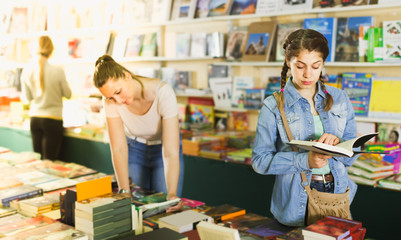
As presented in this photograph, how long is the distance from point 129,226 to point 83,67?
473cm

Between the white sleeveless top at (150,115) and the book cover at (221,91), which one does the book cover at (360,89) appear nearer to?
the book cover at (221,91)

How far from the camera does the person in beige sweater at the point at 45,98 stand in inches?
187

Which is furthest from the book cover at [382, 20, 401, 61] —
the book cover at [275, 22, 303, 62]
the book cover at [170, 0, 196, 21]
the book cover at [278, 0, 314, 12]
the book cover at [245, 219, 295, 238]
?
the book cover at [170, 0, 196, 21]

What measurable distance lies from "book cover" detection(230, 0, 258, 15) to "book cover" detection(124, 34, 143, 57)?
140 cm

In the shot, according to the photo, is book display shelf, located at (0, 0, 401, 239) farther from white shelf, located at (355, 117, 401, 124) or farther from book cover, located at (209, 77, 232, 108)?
book cover, located at (209, 77, 232, 108)

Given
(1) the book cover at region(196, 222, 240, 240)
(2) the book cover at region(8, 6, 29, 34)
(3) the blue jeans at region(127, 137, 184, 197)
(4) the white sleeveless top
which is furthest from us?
(2) the book cover at region(8, 6, 29, 34)

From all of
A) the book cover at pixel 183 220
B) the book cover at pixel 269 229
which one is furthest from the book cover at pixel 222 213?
the book cover at pixel 269 229

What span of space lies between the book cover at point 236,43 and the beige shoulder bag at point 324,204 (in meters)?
2.39

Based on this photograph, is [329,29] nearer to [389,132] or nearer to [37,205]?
[389,132]

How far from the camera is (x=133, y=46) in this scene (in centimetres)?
513

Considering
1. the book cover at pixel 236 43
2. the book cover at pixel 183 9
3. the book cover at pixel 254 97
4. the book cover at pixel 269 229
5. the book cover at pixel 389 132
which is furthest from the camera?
the book cover at pixel 183 9

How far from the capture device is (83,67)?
20.1ft

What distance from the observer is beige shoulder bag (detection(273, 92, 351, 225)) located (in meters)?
1.84

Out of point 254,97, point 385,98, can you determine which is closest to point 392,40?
point 385,98
